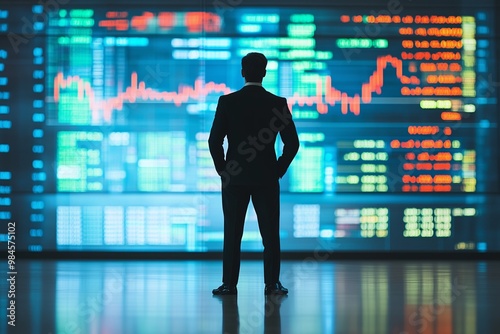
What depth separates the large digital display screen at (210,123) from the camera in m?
7.31

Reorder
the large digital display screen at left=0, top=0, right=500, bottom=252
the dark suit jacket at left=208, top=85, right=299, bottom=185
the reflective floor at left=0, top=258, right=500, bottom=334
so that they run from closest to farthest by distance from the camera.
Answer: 1. the reflective floor at left=0, top=258, right=500, bottom=334
2. the dark suit jacket at left=208, top=85, right=299, bottom=185
3. the large digital display screen at left=0, top=0, right=500, bottom=252

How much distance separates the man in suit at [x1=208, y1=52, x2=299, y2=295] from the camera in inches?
182

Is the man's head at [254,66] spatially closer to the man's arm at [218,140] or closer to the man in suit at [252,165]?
the man in suit at [252,165]

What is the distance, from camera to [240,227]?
4.70 metres

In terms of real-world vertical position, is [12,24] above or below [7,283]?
above

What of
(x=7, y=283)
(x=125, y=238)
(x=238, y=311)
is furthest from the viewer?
(x=125, y=238)

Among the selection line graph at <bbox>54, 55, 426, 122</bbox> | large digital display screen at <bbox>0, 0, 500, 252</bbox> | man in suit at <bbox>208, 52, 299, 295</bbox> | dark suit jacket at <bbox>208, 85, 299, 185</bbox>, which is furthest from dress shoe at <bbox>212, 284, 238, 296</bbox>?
line graph at <bbox>54, 55, 426, 122</bbox>

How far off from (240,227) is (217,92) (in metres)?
2.82

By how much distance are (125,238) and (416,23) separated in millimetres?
3157

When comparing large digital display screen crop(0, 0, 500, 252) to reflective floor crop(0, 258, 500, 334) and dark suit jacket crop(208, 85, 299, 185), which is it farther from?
dark suit jacket crop(208, 85, 299, 185)

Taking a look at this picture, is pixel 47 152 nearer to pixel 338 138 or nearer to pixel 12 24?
pixel 12 24

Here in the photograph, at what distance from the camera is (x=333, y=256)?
7.33 meters

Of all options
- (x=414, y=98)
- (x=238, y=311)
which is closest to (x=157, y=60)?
(x=414, y=98)

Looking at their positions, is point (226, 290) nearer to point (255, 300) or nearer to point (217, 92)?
point (255, 300)
